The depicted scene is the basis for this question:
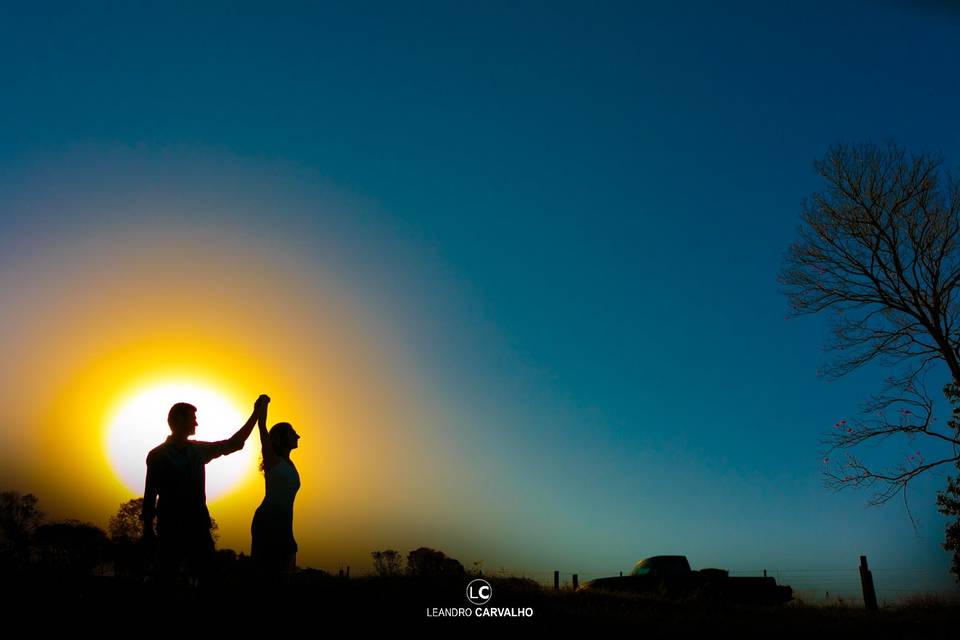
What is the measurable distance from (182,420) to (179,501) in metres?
0.83

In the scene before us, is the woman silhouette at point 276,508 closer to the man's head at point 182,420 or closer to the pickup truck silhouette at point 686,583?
the man's head at point 182,420

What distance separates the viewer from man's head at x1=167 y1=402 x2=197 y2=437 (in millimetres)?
6754

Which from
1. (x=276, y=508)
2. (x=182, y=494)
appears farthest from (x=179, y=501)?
(x=276, y=508)

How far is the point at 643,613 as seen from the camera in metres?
11.2

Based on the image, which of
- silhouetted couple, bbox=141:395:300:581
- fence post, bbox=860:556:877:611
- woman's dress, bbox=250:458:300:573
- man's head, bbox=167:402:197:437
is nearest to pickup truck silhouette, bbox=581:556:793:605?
fence post, bbox=860:556:877:611

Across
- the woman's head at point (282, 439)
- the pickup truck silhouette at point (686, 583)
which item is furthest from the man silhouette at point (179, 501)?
the pickup truck silhouette at point (686, 583)

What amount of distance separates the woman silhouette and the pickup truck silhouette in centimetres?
1376

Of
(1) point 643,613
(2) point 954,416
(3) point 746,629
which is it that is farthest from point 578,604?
(2) point 954,416

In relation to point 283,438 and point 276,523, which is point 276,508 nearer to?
point 276,523

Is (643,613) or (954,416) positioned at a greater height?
(954,416)

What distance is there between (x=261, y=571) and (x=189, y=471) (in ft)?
6.62

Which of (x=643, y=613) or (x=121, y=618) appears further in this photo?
(x=643, y=613)

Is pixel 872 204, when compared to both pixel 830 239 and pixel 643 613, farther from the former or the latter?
pixel 643 613

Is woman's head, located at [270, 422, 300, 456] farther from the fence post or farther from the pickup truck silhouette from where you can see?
the fence post
